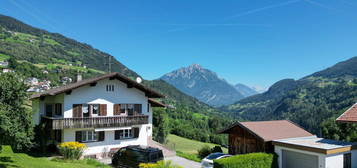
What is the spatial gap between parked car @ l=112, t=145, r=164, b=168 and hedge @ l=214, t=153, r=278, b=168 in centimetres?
425

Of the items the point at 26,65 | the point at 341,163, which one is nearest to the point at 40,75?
the point at 26,65

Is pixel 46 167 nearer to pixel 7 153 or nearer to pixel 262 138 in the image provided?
pixel 7 153

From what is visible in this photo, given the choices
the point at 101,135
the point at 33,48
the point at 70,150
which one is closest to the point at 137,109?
the point at 101,135

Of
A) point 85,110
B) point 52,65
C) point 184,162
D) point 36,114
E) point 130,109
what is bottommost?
point 184,162

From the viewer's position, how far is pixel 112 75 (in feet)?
84.2

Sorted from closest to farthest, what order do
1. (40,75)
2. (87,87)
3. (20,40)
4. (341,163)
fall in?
(341,163)
(87,87)
(40,75)
(20,40)

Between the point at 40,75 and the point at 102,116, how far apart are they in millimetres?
65441

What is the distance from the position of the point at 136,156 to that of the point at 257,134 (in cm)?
991

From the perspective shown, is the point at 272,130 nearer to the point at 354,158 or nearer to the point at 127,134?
the point at 354,158

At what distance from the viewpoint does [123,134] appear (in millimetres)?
27344

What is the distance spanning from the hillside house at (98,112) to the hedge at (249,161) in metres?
11.8

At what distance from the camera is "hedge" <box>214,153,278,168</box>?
17625 mm

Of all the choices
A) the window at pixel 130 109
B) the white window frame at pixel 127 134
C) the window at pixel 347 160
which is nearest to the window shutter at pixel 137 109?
the window at pixel 130 109

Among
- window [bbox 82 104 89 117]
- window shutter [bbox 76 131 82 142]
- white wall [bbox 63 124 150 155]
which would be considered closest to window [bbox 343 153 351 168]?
white wall [bbox 63 124 150 155]
